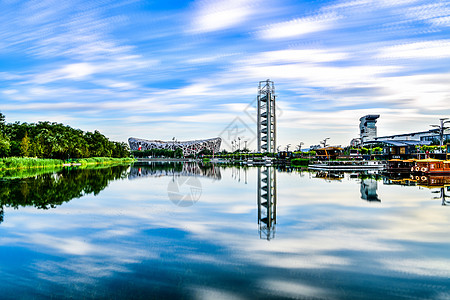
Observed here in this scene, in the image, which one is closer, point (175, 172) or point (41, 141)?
point (175, 172)

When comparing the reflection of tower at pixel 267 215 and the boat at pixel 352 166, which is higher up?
the boat at pixel 352 166

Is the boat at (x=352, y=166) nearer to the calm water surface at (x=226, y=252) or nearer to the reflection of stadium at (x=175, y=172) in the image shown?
the reflection of stadium at (x=175, y=172)

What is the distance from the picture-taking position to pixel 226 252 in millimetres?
7867

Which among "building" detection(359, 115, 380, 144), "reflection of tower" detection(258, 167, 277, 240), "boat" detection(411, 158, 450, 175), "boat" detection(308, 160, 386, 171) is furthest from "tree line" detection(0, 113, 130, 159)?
"building" detection(359, 115, 380, 144)

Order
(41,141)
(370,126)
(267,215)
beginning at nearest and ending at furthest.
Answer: (267,215) < (41,141) < (370,126)

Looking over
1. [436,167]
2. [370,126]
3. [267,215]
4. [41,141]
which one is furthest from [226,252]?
[370,126]

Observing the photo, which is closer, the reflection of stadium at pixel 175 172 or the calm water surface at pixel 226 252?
the calm water surface at pixel 226 252

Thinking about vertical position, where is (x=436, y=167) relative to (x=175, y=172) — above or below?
above

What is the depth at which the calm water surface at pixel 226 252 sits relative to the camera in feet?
19.2

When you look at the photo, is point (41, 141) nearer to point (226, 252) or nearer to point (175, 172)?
point (175, 172)

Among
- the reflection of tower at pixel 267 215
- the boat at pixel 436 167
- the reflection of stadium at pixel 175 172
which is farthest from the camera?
the reflection of stadium at pixel 175 172

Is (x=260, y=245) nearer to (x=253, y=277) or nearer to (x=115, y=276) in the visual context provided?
(x=253, y=277)

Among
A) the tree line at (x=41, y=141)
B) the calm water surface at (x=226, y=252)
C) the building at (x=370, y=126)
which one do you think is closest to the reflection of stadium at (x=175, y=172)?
the tree line at (x=41, y=141)

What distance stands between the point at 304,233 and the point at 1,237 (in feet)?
25.4
